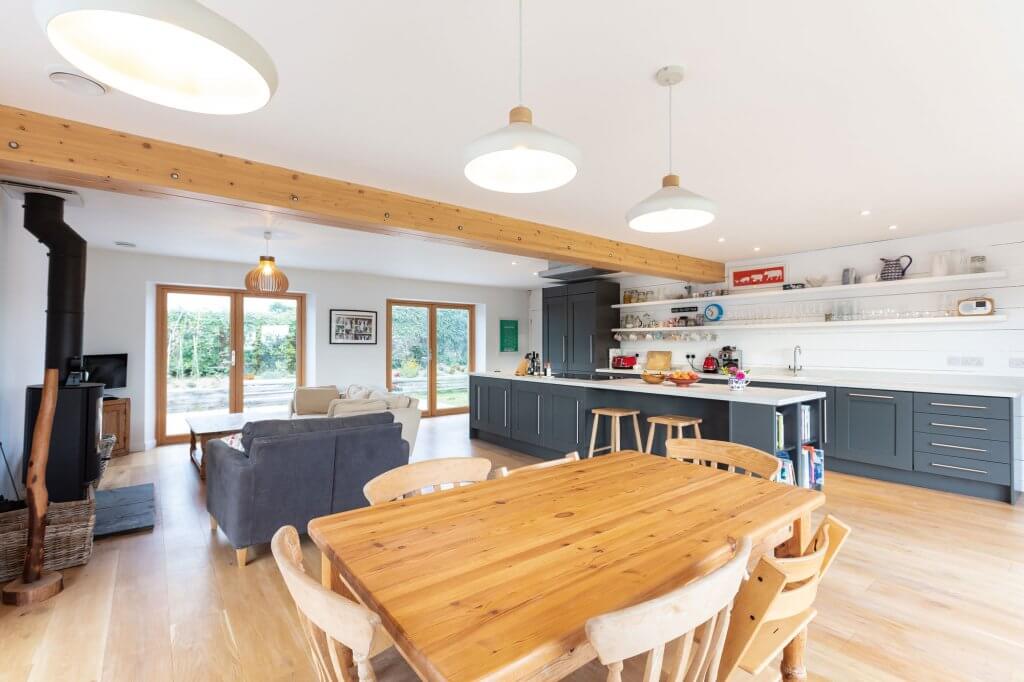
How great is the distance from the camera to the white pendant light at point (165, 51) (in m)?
0.79

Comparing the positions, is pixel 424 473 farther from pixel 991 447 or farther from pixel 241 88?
pixel 991 447

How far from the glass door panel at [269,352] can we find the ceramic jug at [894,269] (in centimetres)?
756

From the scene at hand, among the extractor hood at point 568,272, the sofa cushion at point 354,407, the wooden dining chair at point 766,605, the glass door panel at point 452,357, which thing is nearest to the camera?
the wooden dining chair at point 766,605

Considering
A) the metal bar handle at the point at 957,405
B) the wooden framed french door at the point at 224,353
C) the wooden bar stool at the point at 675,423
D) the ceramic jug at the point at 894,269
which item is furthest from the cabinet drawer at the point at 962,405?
the wooden framed french door at the point at 224,353

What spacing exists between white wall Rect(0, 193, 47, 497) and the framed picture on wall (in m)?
3.44

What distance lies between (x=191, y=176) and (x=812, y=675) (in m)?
3.87

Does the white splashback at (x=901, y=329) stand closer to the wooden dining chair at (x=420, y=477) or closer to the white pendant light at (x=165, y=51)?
the wooden dining chair at (x=420, y=477)

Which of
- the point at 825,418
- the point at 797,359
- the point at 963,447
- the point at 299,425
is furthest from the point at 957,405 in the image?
the point at 299,425

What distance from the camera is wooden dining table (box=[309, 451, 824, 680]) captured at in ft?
2.72

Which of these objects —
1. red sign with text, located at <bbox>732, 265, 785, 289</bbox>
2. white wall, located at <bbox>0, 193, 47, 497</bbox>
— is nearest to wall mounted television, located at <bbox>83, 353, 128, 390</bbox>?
white wall, located at <bbox>0, 193, 47, 497</bbox>

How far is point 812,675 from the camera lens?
6.21 feet

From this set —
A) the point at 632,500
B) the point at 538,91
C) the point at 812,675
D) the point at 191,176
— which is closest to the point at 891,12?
the point at 538,91

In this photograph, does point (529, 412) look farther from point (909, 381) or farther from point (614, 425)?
point (909, 381)

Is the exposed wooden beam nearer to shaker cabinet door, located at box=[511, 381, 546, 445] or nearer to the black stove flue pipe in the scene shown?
the black stove flue pipe
